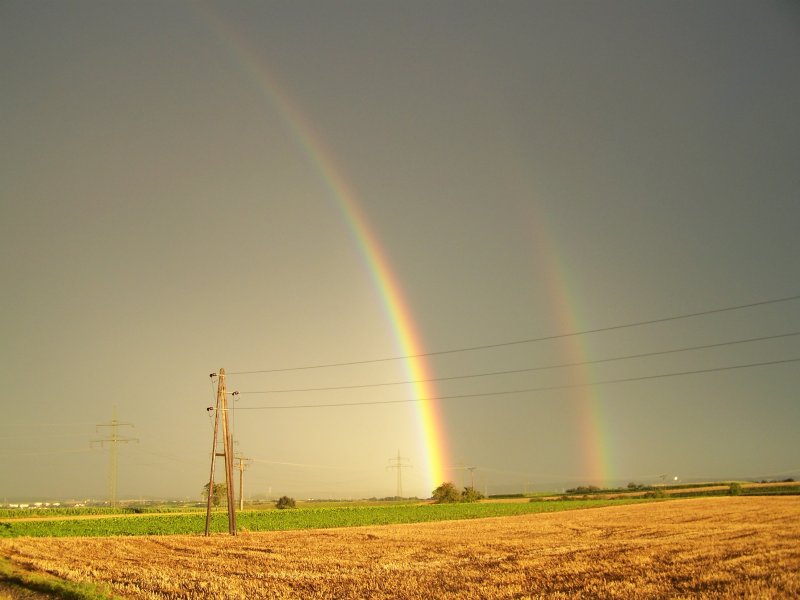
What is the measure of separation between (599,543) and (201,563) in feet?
63.7

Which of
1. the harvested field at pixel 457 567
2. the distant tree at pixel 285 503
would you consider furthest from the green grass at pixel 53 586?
the distant tree at pixel 285 503

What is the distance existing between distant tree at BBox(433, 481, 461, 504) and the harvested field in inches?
5230

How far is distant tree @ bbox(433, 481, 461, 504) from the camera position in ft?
539

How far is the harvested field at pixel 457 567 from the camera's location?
17375mm

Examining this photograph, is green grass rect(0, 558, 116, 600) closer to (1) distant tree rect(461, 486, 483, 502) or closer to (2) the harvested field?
(2) the harvested field

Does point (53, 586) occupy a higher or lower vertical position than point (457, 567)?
higher

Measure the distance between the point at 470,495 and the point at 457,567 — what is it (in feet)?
485

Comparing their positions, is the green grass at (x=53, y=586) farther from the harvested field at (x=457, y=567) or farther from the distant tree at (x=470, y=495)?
the distant tree at (x=470, y=495)

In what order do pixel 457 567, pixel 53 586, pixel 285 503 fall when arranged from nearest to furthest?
pixel 53 586, pixel 457 567, pixel 285 503

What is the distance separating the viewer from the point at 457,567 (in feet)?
77.4

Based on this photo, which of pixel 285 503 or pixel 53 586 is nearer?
pixel 53 586

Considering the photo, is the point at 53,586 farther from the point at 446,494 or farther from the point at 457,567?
the point at 446,494

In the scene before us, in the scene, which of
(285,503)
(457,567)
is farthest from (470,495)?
(457,567)

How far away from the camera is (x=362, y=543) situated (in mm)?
37906
